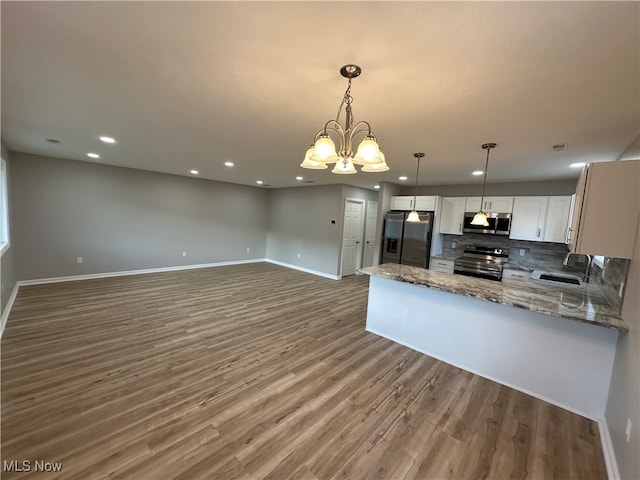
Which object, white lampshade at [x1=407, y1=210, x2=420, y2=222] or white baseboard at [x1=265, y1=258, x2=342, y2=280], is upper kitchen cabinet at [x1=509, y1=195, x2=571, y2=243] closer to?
white lampshade at [x1=407, y1=210, x2=420, y2=222]

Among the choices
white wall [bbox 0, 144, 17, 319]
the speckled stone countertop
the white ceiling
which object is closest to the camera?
the white ceiling

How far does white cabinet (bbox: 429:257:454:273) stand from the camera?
5166 millimetres

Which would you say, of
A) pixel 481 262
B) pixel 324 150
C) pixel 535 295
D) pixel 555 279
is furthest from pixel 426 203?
pixel 324 150

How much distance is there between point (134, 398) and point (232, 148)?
2.92m

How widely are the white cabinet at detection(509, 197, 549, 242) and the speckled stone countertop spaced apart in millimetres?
1387

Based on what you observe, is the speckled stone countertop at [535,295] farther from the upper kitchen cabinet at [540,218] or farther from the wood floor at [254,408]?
the upper kitchen cabinet at [540,218]

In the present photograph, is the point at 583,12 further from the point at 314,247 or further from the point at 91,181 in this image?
the point at 91,181

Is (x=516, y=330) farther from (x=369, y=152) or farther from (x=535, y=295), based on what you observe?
(x=369, y=152)

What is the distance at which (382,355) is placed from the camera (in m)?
3.04

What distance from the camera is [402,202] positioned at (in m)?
5.80

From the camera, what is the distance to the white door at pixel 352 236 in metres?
6.70

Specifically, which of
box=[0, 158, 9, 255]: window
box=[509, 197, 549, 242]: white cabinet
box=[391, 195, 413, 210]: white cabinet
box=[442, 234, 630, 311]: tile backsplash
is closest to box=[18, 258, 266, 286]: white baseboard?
box=[0, 158, 9, 255]: window

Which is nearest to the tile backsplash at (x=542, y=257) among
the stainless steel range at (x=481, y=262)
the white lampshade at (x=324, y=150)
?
the stainless steel range at (x=481, y=262)

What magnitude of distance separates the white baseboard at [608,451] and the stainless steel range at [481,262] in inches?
104
